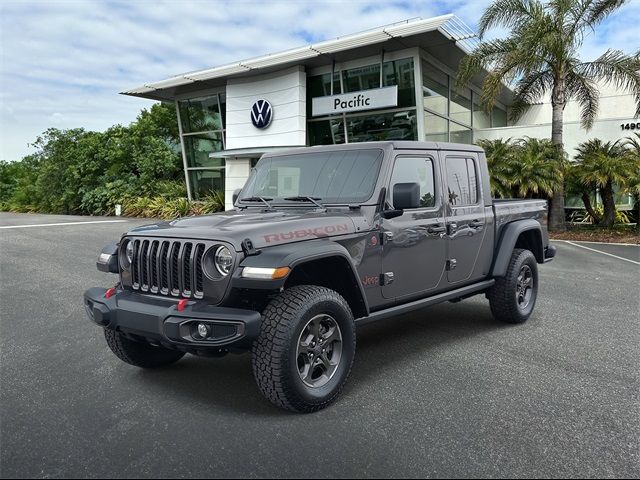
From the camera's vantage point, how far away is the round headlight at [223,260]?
3455 mm

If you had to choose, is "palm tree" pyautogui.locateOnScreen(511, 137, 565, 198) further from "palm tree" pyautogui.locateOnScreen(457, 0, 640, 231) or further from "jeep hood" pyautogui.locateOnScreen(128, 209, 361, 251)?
"jeep hood" pyautogui.locateOnScreen(128, 209, 361, 251)

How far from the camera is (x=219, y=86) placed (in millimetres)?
24672

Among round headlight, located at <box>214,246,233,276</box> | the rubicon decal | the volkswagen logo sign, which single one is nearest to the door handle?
the rubicon decal

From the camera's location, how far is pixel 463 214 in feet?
17.1

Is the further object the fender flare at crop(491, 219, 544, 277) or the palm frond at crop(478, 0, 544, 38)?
the palm frond at crop(478, 0, 544, 38)

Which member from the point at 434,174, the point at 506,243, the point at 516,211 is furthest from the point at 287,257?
the point at 516,211

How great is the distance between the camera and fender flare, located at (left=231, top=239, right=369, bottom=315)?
3340 millimetres

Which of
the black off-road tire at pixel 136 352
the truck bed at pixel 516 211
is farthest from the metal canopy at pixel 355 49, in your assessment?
the black off-road tire at pixel 136 352

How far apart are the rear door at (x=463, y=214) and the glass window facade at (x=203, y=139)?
20616 millimetres

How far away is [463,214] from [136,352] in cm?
327

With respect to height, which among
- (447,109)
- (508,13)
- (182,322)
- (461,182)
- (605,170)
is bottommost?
(182,322)

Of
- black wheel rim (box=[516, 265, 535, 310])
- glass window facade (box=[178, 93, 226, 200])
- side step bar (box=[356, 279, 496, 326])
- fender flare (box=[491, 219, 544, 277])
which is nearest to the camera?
side step bar (box=[356, 279, 496, 326])

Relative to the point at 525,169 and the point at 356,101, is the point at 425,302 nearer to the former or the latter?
the point at 525,169

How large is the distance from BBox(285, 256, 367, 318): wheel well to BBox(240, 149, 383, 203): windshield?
64cm
